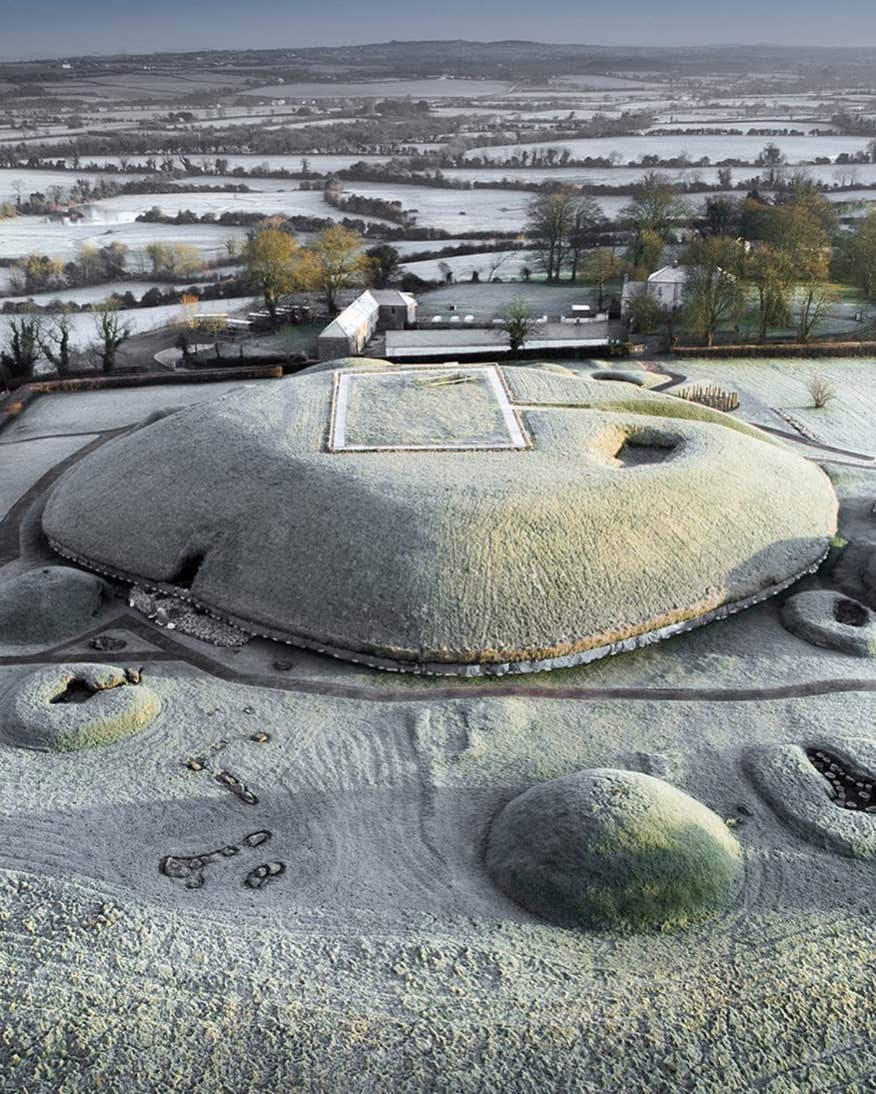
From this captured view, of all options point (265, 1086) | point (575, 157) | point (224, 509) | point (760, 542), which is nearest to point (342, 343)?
point (224, 509)

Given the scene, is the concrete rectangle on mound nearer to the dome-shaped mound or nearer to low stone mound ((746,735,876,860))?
low stone mound ((746,735,876,860))

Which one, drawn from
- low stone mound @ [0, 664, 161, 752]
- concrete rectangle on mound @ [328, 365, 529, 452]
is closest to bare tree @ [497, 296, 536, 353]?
concrete rectangle on mound @ [328, 365, 529, 452]

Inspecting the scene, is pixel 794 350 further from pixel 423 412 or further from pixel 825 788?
pixel 825 788

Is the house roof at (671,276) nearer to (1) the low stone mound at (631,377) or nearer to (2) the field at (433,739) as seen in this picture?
(1) the low stone mound at (631,377)

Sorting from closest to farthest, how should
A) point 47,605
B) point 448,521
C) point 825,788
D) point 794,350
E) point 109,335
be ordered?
point 825,788 < point 47,605 < point 448,521 < point 109,335 < point 794,350

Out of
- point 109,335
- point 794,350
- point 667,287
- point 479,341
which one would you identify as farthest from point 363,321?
point 794,350

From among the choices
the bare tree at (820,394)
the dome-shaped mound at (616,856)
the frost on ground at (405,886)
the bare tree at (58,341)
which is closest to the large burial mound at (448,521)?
the frost on ground at (405,886)

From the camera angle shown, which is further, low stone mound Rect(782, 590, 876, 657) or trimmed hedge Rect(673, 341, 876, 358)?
trimmed hedge Rect(673, 341, 876, 358)
